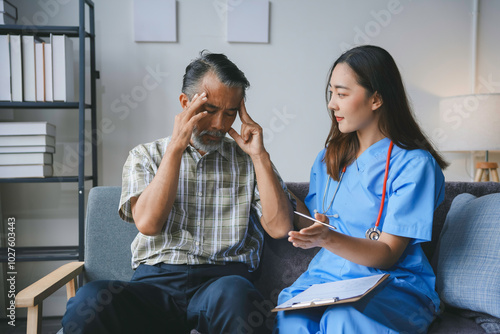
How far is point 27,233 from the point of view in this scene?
253cm

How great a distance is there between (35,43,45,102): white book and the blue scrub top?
1.57 m

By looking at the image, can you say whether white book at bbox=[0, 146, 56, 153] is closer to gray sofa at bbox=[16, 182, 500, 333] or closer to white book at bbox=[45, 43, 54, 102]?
white book at bbox=[45, 43, 54, 102]

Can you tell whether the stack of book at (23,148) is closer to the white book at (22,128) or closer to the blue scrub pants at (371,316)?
the white book at (22,128)

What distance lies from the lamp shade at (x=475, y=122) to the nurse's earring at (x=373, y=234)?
4.62ft

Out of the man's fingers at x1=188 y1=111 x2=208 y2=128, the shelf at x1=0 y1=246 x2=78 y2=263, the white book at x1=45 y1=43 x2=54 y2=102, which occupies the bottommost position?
the shelf at x1=0 y1=246 x2=78 y2=263

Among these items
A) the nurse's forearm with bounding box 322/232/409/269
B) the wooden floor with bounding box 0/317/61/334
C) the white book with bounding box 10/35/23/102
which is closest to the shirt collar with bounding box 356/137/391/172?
the nurse's forearm with bounding box 322/232/409/269

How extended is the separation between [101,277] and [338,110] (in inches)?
43.6

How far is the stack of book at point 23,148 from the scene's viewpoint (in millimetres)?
2145

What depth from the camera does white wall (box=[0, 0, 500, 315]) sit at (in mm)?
2523

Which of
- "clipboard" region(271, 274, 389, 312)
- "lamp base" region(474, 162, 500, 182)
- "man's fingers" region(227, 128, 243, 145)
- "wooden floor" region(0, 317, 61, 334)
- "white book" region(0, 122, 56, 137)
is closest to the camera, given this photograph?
"clipboard" region(271, 274, 389, 312)

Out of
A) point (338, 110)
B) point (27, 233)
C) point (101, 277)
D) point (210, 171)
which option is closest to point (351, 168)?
point (338, 110)

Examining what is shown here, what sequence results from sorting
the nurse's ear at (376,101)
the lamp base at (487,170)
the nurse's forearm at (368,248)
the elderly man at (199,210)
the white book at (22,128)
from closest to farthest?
the nurse's forearm at (368,248) → the elderly man at (199,210) → the nurse's ear at (376,101) → the white book at (22,128) → the lamp base at (487,170)

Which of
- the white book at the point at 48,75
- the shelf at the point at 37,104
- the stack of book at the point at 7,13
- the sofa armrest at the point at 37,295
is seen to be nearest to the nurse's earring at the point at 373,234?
the sofa armrest at the point at 37,295

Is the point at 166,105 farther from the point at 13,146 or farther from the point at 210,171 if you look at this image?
the point at 210,171
